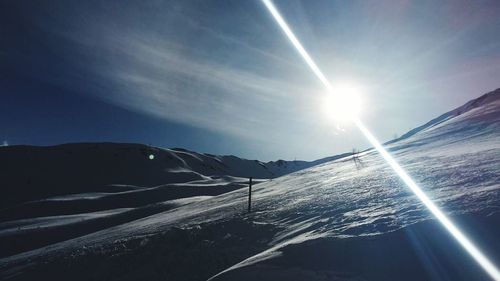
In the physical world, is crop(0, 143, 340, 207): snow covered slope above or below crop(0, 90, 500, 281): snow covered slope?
above

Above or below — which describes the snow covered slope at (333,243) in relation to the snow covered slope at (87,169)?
below

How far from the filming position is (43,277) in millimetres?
15633

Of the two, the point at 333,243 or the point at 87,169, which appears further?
the point at 87,169

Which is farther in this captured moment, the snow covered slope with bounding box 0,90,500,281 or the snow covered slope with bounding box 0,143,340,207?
the snow covered slope with bounding box 0,143,340,207

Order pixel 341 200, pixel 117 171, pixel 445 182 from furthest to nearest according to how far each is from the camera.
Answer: pixel 117 171
pixel 341 200
pixel 445 182

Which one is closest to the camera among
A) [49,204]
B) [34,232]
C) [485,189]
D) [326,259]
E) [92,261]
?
[326,259]

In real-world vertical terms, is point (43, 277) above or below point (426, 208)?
below

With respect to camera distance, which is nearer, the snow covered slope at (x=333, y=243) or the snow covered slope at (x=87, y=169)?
the snow covered slope at (x=333, y=243)

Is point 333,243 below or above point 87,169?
below

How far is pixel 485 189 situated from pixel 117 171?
138 m

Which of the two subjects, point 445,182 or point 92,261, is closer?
point 445,182

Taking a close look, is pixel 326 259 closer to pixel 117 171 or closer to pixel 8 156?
pixel 117 171

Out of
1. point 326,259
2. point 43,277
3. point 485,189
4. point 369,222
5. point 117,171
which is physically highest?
point 117,171

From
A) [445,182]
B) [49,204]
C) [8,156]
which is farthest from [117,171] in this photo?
[445,182]
